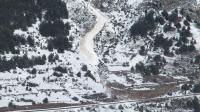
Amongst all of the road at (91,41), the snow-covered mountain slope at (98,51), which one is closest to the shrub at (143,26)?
the snow-covered mountain slope at (98,51)

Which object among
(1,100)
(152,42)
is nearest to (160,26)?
(152,42)

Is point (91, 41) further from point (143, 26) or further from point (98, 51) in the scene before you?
point (143, 26)

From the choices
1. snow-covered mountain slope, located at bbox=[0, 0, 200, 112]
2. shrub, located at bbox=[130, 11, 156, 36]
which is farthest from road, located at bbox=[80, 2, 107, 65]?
shrub, located at bbox=[130, 11, 156, 36]

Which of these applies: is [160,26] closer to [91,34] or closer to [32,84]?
[91,34]

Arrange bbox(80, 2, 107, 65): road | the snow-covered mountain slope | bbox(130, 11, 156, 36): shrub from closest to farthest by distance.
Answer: the snow-covered mountain slope < bbox(80, 2, 107, 65): road < bbox(130, 11, 156, 36): shrub

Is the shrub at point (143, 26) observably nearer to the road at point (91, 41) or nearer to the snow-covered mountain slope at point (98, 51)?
the snow-covered mountain slope at point (98, 51)

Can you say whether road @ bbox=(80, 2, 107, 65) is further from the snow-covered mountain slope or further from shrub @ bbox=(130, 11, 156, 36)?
shrub @ bbox=(130, 11, 156, 36)

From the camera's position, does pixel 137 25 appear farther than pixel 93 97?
Yes
